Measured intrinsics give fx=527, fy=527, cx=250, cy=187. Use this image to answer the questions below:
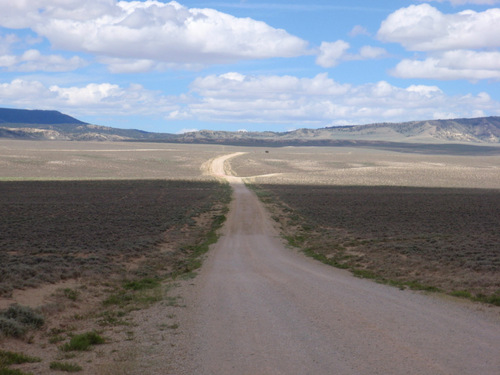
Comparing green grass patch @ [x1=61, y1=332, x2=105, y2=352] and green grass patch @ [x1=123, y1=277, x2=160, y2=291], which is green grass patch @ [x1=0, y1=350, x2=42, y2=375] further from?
green grass patch @ [x1=123, y1=277, x2=160, y2=291]

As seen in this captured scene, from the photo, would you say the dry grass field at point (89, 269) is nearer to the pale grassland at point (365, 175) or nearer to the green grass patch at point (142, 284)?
the green grass patch at point (142, 284)

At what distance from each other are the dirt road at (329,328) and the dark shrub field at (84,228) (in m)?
4.58

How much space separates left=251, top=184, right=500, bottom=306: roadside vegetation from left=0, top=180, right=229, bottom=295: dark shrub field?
687 centimetres

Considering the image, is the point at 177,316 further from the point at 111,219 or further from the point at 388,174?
the point at 388,174

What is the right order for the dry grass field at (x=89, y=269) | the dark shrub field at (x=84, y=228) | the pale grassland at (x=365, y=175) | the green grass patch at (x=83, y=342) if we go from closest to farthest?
the green grass patch at (x=83, y=342), the dry grass field at (x=89, y=269), the dark shrub field at (x=84, y=228), the pale grassland at (x=365, y=175)

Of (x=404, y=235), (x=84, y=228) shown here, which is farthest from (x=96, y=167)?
(x=404, y=235)

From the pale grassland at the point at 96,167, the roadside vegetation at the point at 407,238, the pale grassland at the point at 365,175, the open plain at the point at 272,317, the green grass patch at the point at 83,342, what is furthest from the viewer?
the pale grassland at the point at 96,167

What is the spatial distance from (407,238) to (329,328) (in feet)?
50.0

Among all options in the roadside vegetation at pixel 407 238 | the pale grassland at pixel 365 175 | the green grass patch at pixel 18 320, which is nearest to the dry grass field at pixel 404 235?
the roadside vegetation at pixel 407 238

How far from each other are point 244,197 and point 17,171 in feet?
176

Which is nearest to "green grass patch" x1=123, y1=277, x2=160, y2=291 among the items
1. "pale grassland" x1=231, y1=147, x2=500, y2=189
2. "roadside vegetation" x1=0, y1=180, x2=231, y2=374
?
"roadside vegetation" x1=0, y1=180, x2=231, y2=374

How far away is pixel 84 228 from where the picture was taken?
2777 cm

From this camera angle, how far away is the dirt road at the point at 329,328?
8148 mm

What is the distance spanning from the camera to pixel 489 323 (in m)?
10.7
